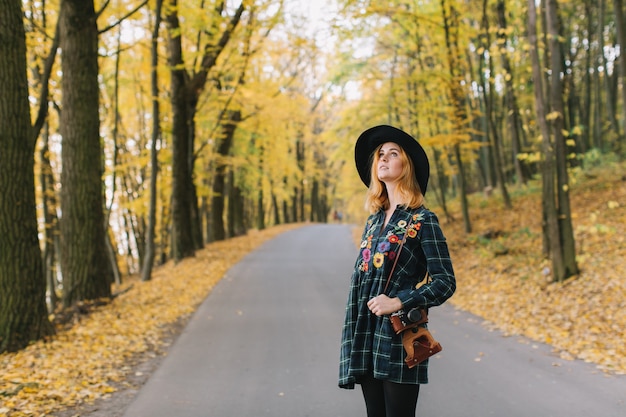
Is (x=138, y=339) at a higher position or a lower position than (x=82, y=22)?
lower

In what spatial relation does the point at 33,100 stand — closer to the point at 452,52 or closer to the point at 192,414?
the point at 452,52

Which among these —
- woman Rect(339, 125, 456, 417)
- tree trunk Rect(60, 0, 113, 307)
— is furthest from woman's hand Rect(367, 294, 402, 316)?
tree trunk Rect(60, 0, 113, 307)

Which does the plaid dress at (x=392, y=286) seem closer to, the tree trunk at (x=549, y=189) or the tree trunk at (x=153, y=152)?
the tree trunk at (x=549, y=189)

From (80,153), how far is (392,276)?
29.8 ft

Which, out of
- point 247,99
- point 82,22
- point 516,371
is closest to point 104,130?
point 247,99

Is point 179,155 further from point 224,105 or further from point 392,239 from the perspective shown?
point 392,239

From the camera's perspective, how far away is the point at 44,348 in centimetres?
702

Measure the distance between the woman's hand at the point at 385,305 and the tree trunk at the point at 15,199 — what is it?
20.2ft

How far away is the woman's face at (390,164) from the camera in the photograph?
281 cm

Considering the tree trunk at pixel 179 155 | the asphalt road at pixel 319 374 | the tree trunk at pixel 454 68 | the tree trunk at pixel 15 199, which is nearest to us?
the asphalt road at pixel 319 374

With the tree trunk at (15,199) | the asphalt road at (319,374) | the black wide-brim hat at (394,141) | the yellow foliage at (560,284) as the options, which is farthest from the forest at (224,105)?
the black wide-brim hat at (394,141)

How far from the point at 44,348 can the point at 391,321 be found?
6.06 metres

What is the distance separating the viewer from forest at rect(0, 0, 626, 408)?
294 inches

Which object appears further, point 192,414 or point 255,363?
point 255,363
